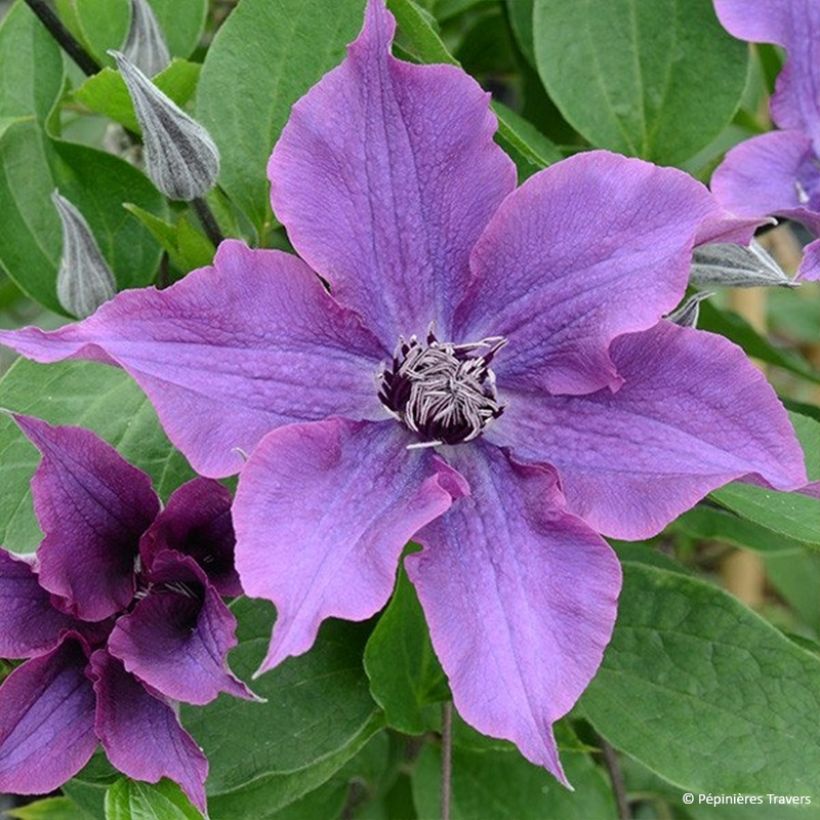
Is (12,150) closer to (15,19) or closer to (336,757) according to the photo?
(15,19)

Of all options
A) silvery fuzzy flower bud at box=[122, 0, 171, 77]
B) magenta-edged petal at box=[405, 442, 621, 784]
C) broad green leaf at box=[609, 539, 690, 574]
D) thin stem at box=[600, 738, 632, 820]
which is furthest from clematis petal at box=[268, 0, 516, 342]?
thin stem at box=[600, 738, 632, 820]

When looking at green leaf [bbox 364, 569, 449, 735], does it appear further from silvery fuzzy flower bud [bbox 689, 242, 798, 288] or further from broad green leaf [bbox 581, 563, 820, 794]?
silvery fuzzy flower bud [bbox 689, 242, 798, 288]

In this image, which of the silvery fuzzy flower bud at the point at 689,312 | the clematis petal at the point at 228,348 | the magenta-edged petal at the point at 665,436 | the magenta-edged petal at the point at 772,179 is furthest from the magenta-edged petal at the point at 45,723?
the magenta-edged petal at the point at 772,179

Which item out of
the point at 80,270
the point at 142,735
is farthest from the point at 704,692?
the point at 80,270

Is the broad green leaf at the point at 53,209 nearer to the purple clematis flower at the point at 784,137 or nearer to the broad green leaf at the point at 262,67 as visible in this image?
the broad green leaf at the point at 262,67

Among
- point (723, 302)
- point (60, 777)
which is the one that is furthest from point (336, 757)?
point (723, 302)
